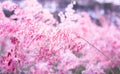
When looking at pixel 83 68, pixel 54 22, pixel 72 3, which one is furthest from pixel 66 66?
pixel 72 3

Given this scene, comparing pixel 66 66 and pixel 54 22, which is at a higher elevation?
pixel 54 22

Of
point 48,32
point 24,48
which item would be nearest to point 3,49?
point 24,48

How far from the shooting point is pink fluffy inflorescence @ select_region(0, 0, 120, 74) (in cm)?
151

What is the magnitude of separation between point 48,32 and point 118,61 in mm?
624

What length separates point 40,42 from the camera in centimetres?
155

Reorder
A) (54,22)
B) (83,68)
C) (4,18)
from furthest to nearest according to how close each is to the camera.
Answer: (83,68), (54,22), (4,18)

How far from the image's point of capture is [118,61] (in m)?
1.93

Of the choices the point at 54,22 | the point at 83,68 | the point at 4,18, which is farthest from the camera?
the point at 83,68

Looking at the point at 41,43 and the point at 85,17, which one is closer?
the point at 41,43

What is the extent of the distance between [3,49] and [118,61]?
82cm

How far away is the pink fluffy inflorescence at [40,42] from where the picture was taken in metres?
1.51

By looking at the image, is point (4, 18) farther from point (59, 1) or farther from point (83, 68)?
point (83, 68)

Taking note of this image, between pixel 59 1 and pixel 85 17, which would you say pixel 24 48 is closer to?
pixel 59 1

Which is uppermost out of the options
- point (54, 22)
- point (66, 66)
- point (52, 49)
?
point (54, 22)
